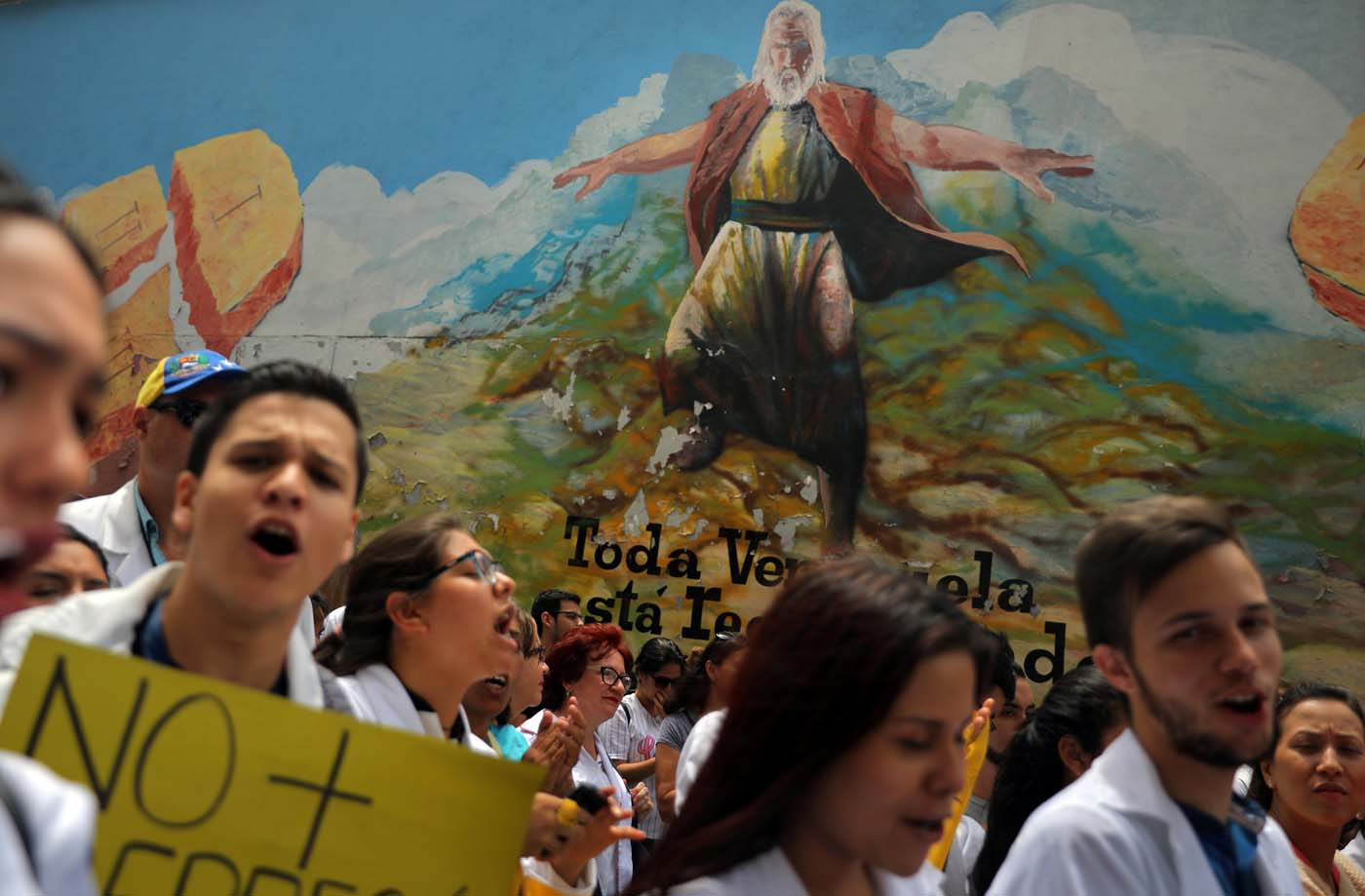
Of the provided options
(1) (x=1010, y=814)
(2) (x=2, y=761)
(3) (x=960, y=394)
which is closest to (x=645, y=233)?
(3) (x=960, y=394)

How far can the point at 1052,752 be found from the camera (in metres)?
3.50

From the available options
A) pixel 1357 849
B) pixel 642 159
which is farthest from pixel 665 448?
pixel 1357 849

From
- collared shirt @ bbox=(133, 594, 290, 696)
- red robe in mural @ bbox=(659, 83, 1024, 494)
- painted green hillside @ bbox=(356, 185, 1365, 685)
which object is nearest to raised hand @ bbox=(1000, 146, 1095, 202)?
painted green hillside @ bbox=(356, 185, 1365, 685)

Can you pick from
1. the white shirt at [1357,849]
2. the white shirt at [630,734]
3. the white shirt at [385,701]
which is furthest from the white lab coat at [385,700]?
the white shirt at [630,734]

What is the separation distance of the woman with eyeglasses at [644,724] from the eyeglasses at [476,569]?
3088 millimetres

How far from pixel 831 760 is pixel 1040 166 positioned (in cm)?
818

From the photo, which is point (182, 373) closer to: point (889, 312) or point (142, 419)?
point (142, 419)

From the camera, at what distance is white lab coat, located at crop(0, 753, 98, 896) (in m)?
0.99

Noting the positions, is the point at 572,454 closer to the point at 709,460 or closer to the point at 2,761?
the point at 709,460

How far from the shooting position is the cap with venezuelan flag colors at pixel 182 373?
9.88 feet

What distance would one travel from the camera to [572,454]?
10.1m

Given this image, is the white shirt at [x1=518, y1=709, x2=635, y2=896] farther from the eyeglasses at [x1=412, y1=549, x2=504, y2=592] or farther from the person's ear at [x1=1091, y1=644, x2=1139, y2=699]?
the person's ear at [x1=1091, y1=644, x2=1139, y2=699]

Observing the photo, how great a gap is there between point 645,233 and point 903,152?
2.08 metres

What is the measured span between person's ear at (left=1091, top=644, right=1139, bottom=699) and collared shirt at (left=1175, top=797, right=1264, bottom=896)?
0.66 ft
